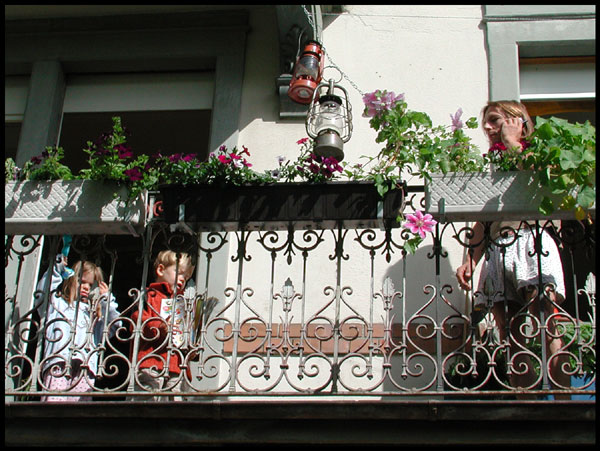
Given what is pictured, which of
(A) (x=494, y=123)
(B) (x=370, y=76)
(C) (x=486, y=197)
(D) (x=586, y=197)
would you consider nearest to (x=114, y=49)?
(B) (x=370, y=76)

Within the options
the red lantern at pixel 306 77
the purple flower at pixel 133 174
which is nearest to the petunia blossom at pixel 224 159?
the purple flower at pixel 133 174

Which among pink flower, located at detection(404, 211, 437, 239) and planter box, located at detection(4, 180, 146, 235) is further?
planter box, located at detection(4, 180, 146, 235)

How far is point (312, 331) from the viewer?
22.9ft

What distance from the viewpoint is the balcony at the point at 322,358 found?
213 inches

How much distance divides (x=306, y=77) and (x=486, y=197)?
189 cm

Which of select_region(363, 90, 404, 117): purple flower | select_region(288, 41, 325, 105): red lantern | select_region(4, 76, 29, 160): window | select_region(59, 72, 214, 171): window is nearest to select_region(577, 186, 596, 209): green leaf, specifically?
select_region(363, 90, 404, 117): purple flower

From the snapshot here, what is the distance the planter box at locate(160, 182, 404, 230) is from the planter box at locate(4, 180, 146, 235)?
10.0 inches

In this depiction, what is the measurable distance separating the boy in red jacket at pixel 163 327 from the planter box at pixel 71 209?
0.45 meters

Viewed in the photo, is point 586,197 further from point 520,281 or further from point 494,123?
point 494,123

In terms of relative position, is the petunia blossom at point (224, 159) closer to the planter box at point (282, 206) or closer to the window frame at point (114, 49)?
the planter box at point (282, 206)

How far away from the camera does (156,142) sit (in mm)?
9500

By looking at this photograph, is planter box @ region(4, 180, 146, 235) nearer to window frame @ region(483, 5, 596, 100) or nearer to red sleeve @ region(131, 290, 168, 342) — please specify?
red sleeve @ region(131, 290, 168, 342)

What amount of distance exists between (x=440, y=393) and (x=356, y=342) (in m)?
1.47

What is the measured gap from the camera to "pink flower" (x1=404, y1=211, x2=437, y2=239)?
6.03m
